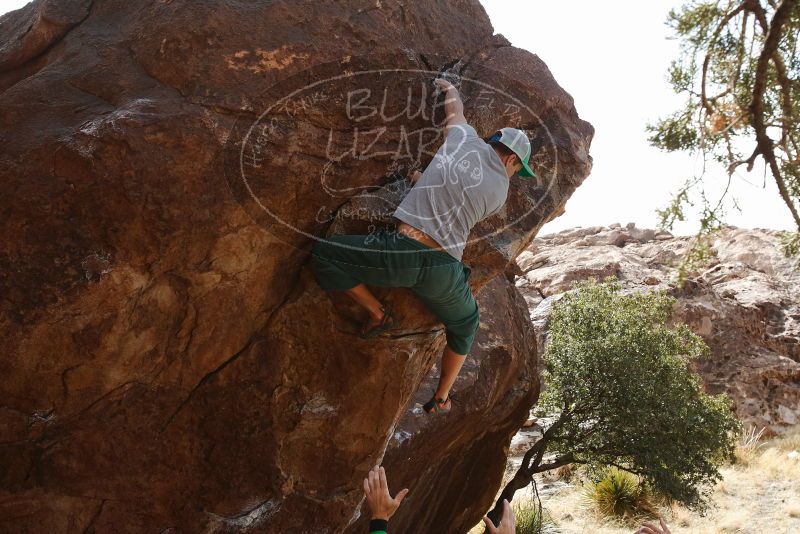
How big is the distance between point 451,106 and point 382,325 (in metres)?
1.68

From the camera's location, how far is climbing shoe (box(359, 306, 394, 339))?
4855mm

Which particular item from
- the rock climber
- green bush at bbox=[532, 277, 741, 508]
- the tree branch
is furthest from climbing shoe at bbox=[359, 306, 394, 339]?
green bush at bbox=[532, 277, 741, 508]

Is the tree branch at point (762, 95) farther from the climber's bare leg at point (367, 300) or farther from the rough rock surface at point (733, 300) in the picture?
the rough rock surface at point (733, 300)

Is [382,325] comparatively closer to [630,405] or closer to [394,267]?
[394,267]

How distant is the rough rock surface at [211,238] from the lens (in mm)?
4203

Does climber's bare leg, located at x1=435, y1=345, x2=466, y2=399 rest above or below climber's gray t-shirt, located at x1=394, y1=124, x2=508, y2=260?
below

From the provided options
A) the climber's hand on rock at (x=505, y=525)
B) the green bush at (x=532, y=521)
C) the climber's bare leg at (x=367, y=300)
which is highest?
the climber's bare leg at (x=367, y=300)

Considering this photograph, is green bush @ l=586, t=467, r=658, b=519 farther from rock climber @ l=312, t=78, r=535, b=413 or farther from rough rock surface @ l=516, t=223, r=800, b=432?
rock climber @ l=312, t=78, r=535, b=413

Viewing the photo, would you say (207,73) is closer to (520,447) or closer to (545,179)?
(545,179)

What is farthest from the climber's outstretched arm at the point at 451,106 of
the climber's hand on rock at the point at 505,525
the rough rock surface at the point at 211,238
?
the climber's hand on rock at the point at 505,525

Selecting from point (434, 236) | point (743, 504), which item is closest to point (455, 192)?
point (434, 236)

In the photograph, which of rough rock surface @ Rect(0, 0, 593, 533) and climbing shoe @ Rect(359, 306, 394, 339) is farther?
climbing shoe @ Rect(359, 306, 394, 339)

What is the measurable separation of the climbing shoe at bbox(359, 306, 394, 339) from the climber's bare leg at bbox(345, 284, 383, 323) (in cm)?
3

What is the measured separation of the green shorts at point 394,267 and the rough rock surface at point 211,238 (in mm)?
266
